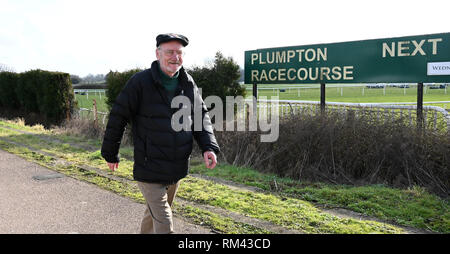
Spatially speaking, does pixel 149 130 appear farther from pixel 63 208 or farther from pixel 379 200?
pixel 379 200

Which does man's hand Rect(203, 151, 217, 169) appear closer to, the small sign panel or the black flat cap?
the black flat cap

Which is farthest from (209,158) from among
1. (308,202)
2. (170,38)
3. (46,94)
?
(46,94)

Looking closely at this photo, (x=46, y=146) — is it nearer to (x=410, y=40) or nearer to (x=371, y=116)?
(x=371, y=116)

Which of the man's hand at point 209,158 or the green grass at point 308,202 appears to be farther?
the green grass at point 308,202

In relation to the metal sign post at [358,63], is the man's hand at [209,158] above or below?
below

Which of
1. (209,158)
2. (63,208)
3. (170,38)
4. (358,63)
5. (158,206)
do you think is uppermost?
(358,63)

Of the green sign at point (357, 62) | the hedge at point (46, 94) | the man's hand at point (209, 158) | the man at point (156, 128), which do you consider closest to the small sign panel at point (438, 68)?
the green sign at point (357, 62)

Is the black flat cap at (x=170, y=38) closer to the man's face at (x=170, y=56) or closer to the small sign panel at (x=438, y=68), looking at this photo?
the man's face at (x=170, y=56)

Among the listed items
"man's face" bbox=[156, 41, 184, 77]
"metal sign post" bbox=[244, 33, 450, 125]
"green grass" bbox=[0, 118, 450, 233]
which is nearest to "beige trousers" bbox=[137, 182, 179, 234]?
"man's face" bbox=[156, 41, 184, 77]

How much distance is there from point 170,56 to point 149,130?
24.4 inches

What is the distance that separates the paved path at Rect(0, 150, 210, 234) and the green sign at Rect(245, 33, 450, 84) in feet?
16.9

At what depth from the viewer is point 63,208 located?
5.07m

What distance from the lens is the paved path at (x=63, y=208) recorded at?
14.3 feet
